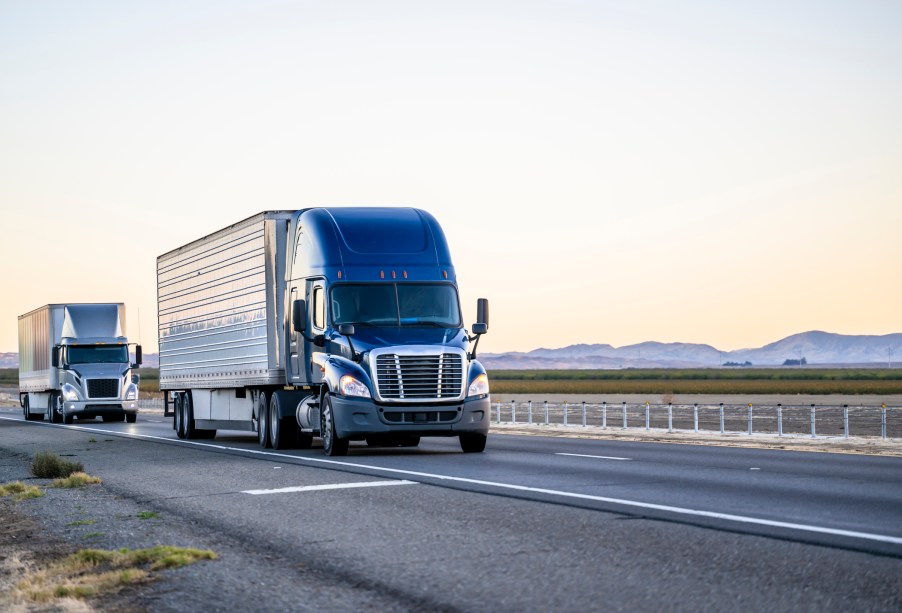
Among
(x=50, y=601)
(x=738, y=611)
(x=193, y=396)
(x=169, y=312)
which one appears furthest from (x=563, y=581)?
(x=169, y=312)

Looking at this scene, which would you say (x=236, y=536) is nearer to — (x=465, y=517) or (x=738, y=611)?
(x=465, y=517)

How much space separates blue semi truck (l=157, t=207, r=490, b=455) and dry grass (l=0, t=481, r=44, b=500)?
5.58m

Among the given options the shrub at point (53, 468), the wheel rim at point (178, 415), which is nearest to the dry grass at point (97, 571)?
the shrub at point (53, 468)

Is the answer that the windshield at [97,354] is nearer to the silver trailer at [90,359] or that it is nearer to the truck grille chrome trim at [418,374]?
the silver trailer at [90,359]

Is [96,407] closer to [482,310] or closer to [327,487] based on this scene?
[482,310]

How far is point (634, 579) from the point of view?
7863 mm

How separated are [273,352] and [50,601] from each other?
50.9 feet

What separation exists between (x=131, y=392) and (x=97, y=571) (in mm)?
35288

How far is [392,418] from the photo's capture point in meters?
19.6

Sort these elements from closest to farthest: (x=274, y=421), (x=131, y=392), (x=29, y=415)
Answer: (x=274, y=421) < (x=131, y=392) < (x=29, y=415)

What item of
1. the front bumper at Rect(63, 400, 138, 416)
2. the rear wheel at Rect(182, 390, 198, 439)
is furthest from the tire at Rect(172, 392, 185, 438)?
the front bumper at Rect(63, 400, 138, 416)

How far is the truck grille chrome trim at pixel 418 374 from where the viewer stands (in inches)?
771

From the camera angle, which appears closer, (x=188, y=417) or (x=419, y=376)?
(x=419, y=376)

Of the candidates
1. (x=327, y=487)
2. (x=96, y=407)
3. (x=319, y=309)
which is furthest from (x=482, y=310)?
(x=96, y=407)
